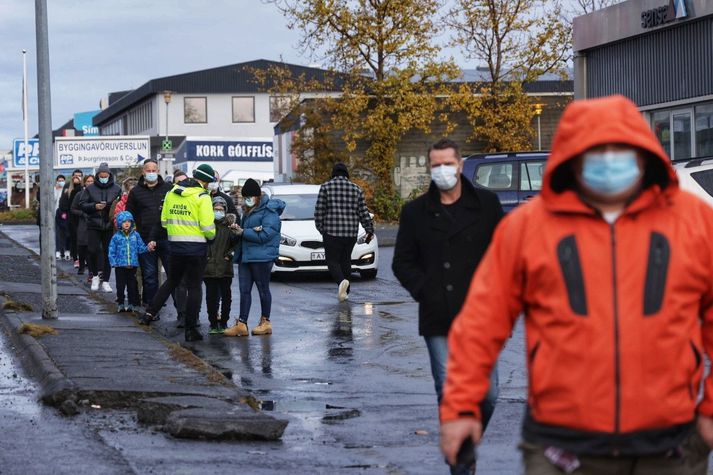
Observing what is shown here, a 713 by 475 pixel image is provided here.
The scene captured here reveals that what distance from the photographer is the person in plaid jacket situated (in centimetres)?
1698

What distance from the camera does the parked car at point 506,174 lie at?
20.5 m

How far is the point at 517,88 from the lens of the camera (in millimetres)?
43750

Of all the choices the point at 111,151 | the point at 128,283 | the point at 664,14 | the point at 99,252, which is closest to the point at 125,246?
the point at 128,283

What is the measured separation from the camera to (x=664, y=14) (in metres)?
23.4

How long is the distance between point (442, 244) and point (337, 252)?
421 inches

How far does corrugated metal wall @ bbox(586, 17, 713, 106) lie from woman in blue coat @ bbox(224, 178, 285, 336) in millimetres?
11207

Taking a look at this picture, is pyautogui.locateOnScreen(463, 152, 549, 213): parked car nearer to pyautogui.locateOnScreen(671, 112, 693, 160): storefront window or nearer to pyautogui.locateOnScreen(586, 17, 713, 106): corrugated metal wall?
pyautogui.locateOnScreen(586, 17, 713, 106): corrugated metal wall

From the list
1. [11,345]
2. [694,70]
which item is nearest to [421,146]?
[694,70]

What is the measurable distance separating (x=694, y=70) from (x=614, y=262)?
20.2m

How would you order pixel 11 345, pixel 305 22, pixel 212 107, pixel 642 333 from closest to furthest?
pixel 642 333
pixel 11 345
pixel 305 22
pixel 212 107

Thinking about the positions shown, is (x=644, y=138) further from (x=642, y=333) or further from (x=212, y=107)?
(x=212, y=107)

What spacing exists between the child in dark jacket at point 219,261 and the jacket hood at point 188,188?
757 mm

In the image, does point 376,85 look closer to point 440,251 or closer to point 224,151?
point 224,151

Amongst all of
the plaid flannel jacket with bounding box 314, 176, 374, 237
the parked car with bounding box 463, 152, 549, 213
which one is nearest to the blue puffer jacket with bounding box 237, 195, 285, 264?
the plaid flannel jacket with bounding box 314, 176, 374, 237
